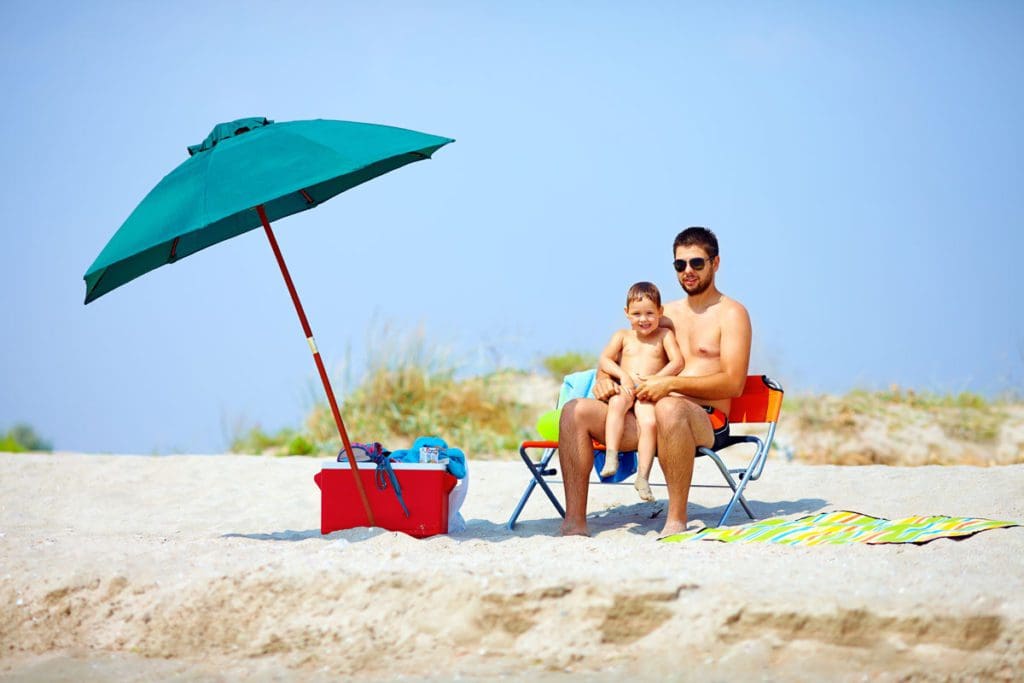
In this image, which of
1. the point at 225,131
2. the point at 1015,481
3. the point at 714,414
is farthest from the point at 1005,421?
the point at 225,131

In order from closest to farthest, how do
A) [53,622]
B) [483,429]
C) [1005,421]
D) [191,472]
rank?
[53,622] → [191,472] → [483,429] → [1005,421]

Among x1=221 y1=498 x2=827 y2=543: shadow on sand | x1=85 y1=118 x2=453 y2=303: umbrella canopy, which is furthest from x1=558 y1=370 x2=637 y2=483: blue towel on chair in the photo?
x1=85 y1=118 x2=453 y2=303: umbrella canopy

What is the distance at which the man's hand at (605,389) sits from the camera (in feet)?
16.4

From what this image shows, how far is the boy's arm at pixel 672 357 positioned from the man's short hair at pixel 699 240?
0.45 meters

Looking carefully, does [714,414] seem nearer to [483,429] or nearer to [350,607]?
[350,607]

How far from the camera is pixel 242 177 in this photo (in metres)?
4.29

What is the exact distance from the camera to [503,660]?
3.31 meters

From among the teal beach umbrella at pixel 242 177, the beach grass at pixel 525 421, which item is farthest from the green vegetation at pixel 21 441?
the teal beach umbrella at pixel 242 177

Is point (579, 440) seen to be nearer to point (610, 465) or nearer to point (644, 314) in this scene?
point (610, 465)

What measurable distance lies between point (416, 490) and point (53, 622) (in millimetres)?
1674

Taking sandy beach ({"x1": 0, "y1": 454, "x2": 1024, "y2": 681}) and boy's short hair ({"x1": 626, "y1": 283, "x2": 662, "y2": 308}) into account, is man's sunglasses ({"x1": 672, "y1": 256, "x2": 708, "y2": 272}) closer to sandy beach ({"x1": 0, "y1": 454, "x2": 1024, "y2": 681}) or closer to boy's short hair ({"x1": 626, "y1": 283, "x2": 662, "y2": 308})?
boy's short hair ({"x1": 626, "y1": 283, "x2": 662, "y2": 308})

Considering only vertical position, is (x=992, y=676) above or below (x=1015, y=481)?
below

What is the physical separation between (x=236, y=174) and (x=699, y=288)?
7.59ft

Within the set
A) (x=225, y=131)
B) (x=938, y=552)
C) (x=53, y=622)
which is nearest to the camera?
(x=53, y=622)
